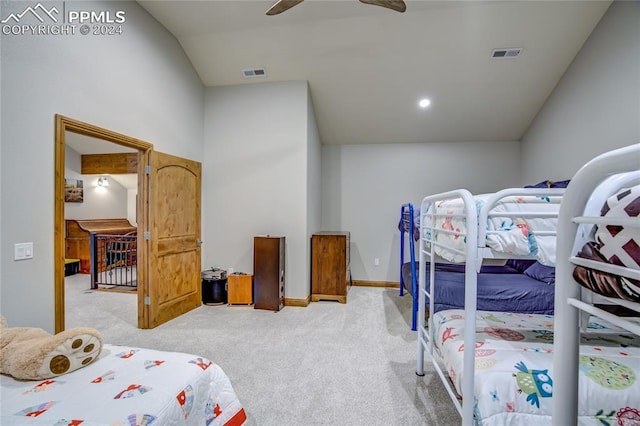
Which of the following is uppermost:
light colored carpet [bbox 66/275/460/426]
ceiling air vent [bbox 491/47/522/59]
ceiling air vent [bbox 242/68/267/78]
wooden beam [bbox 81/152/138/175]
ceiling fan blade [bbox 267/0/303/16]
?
ceiling air vent [bbox 491/47/522/59]

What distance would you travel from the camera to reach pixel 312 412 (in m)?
1.84

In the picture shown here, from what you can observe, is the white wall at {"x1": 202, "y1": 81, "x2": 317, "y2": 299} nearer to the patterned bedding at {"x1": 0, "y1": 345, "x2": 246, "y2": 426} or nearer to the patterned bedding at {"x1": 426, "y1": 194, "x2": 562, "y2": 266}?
the patterned bedding at {"x1": 0, "y1": 345, "x2": 246, "y2": 426}

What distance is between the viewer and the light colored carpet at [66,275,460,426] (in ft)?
6.09

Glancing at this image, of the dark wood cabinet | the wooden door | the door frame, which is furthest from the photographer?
the dark wood cabinet

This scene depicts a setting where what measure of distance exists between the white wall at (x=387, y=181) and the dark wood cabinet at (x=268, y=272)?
1.67m

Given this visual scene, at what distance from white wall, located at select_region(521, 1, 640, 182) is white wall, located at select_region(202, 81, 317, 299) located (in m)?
3.34

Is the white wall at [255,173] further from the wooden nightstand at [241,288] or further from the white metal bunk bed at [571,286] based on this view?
the white metal bunk bed at [571,286]

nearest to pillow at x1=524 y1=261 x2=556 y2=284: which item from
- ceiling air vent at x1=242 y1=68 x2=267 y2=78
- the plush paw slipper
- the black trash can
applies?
the plush paw slipper

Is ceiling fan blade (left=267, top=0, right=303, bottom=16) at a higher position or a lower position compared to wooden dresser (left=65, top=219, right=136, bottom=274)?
higher

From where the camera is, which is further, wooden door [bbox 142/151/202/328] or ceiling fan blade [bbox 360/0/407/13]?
wooden door [bbox 142/151/202/328]

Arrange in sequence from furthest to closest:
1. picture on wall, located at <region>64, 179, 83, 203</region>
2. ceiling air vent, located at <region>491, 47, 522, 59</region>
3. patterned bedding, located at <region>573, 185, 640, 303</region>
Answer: picture on wall, located at <region>64, 179, 83, 203</region>
ceiling air vent, located at <region>491, 47, 522, 59</region>
patterned bedding, located at <region>573, 185, 640, 303</region>

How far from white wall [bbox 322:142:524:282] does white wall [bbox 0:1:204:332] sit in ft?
10.3

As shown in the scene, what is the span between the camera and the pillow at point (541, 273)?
281 centimetres

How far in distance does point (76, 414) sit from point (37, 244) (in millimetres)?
1648
